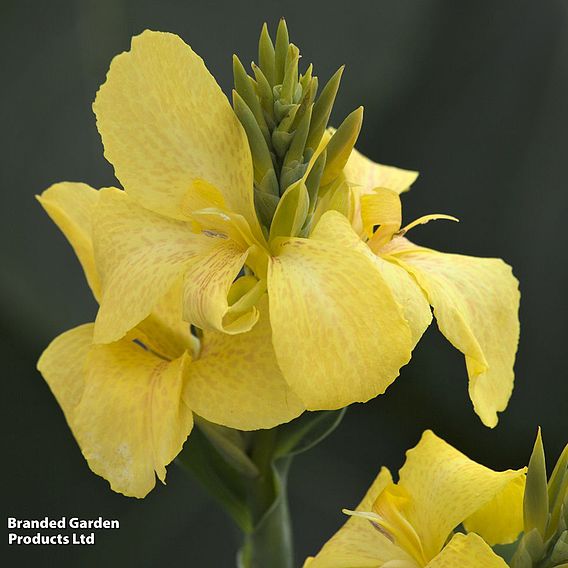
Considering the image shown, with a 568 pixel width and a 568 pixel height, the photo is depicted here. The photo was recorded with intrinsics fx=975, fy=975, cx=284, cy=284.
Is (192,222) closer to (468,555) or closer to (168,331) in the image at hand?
(168,331)

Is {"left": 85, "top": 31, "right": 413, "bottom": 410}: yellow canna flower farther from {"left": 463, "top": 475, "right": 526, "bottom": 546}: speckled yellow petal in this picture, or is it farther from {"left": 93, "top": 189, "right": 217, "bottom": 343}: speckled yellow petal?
{"left": 463, "top": 475, "right": 526, "bottom": 546}: speckled yellow petal

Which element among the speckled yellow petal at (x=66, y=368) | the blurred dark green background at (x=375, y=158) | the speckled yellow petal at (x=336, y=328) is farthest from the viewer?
the blurred dark green background at (x=375, y=158)

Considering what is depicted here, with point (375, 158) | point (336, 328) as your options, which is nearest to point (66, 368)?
point (336, 328)

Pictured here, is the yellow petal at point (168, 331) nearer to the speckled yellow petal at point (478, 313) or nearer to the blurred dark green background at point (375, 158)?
the speckled yellow petal at point (478, 313)

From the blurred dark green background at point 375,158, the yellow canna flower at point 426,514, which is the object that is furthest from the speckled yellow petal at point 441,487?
the blurred dark green background at point 375,158

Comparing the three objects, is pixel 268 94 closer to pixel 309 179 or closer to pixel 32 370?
pixel 309 179

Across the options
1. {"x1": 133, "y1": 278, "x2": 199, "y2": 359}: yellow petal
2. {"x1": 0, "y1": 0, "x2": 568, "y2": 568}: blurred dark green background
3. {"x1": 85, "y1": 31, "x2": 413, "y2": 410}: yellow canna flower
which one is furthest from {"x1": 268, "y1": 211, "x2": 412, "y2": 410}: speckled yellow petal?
{"x1": 0, "y1": 0, "x2": 568, "y2": 568}: blurred dark green background
